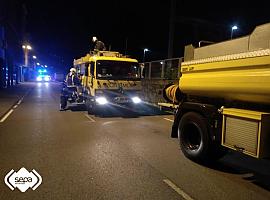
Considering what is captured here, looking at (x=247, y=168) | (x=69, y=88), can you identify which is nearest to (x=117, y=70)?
(x=69, y=88)

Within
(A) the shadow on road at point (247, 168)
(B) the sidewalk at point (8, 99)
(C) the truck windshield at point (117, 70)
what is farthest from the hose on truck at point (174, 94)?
(B) the sidewalk at point (8, 99)

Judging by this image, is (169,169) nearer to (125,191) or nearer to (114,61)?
(125,191)

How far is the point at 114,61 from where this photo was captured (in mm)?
15328

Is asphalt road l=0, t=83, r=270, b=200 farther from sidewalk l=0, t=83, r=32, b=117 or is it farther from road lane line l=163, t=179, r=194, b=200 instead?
sidewalk l=0, t=83, r=32, b=117

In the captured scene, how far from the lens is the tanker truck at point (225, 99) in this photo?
5449 millimetres

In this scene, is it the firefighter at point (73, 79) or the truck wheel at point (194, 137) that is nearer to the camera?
the truck wheel at point (194, 137)

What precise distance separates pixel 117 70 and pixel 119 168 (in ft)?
30.4

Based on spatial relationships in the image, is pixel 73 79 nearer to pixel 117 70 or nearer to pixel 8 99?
pixel 117 70

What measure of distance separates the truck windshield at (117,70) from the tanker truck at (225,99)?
7203mm

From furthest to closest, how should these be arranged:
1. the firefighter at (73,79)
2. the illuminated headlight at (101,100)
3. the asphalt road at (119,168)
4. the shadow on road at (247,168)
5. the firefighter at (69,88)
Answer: the firefighter at (73,79)
the firefighter at (69,88)
the illuminated headlight at (101,100)
the shadow on road at (247,168)
the asphalt road at (119,168)

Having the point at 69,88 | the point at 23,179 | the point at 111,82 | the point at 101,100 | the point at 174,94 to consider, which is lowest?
the point at 23,179

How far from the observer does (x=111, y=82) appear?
14969 mm

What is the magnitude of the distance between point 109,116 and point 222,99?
8.92m

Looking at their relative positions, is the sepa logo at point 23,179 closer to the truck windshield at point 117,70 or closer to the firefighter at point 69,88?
the truck windshield at point 117,70
